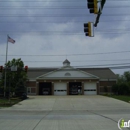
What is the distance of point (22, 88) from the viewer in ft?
159

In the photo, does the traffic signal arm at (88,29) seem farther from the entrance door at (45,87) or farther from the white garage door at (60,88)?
the entrance door at (45,87)

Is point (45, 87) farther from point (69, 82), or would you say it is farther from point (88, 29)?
point (88, 29)

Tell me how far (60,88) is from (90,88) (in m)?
7.29

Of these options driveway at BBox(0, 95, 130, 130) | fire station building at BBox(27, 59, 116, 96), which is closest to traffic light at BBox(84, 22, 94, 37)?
driveway at BBox(0, 95, 130, 130)

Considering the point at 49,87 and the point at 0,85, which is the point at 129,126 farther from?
the point at 49,87

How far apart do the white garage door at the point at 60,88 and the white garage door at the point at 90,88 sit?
511 cm

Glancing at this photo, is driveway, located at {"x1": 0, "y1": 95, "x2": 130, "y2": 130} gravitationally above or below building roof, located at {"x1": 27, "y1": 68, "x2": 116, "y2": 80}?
below

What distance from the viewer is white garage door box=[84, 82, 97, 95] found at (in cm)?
5923

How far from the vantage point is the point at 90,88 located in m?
59.4

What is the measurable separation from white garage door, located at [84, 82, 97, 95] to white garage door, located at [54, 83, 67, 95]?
16.8 feet

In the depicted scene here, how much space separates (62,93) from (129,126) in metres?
48.0

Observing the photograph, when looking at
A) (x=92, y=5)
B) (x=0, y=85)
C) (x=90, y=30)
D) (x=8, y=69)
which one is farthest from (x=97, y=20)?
(x=0, y=85)

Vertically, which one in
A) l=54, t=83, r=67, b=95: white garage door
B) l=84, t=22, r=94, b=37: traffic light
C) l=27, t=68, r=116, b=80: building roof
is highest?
l=27, t=68, r=116, b=80: building roof

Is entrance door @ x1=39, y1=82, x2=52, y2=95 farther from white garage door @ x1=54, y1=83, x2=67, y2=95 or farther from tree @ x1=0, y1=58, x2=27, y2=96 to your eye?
tree @ x1=0, y1=58, x2=27, y2=96
